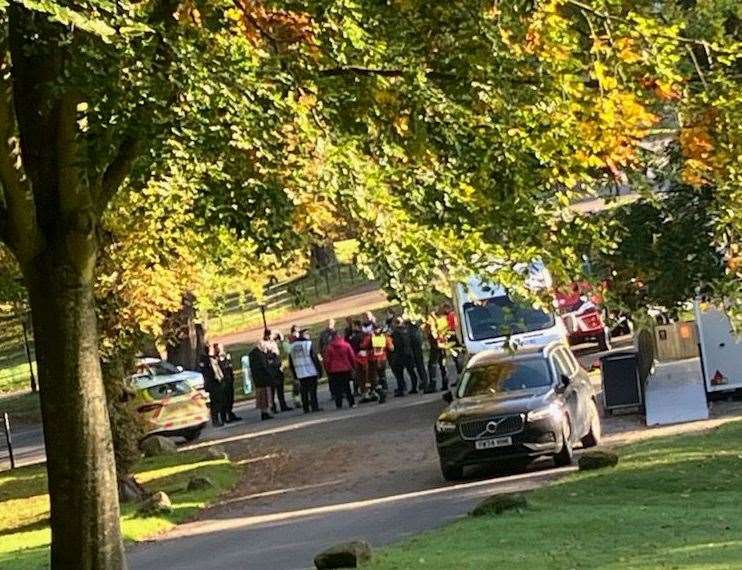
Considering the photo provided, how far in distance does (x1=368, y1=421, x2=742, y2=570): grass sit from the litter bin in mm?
5204

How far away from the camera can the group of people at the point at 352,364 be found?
30.6 m

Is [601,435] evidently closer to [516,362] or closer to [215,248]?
[516,362]

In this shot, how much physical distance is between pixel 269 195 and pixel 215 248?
13.6ft

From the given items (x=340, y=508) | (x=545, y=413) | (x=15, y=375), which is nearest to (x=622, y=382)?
(x=545, y=413)

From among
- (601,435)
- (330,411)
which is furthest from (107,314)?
(330,411)

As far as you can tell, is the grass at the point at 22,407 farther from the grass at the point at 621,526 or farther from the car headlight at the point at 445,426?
the grass at the point at 621,526

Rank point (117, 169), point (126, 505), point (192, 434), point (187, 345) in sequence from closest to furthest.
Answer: point (117, 169) < point (126, 505) < point (192, 434) < point (187, 345)

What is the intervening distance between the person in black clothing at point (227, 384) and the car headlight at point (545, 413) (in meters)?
13.8

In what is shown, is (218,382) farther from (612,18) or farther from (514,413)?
(612,18)

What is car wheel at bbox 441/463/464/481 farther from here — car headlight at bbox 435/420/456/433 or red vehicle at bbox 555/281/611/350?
red vehicle at bbox 555/281/611/350

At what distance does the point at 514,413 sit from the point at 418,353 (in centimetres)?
1213

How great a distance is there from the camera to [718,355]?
24.7m

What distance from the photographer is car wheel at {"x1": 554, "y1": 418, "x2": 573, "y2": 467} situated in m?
19.1

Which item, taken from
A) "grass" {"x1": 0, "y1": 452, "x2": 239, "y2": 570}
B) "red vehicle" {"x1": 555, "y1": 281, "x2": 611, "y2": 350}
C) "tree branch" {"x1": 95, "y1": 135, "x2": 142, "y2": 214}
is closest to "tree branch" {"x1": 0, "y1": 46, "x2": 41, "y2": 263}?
"tree branch" {"x1": 95, "y1": 135, "x2": 142, "y2": 214}
